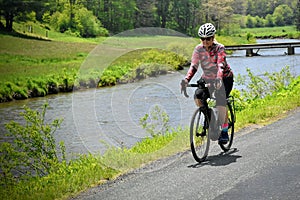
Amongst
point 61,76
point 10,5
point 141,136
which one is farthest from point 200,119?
point 10,5

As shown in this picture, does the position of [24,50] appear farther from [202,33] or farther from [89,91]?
[202,33]

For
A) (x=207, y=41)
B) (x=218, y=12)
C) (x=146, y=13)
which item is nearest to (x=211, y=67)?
(x=207, y=41)

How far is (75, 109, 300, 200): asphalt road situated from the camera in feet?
20.4

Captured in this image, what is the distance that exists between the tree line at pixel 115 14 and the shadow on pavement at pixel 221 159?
53036mm

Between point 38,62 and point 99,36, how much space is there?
2661cm

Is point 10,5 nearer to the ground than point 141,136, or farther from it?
farther from it

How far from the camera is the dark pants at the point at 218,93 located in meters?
7.84

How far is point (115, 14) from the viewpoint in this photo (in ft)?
273

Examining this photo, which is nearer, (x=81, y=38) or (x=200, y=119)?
(x=200, y=119)

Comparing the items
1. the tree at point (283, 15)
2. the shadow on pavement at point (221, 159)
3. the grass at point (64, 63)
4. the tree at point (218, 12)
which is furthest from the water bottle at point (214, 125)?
the tree at point (283, 15)

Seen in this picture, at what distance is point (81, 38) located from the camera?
66.9 m

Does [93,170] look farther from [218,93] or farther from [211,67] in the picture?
[211,67]

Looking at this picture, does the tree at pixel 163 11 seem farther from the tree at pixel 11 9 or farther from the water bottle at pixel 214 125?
the water bottle at pixel 214 125

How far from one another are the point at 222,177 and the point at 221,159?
117 centimetres
